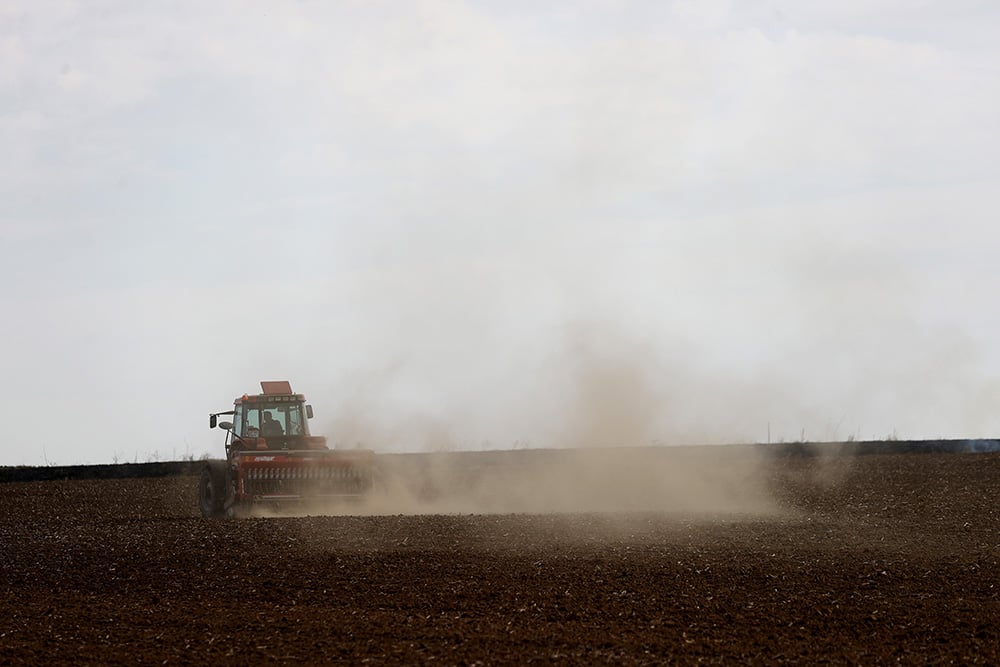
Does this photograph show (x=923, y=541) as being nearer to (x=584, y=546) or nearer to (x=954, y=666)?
(x=584, y=546)

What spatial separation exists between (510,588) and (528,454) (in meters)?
27.0

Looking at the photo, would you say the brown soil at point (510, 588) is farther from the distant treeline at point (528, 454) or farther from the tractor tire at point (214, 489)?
the distant treeline at point (528, 454)

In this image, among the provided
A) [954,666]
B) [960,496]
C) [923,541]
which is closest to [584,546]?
[923,541]

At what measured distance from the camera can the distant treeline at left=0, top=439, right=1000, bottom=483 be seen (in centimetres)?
4297

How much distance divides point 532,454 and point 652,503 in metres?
12.7

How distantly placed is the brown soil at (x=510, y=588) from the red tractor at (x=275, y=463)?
51.9 inches

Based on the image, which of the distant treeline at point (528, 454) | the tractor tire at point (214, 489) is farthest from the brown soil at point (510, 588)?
the distant treeline at point (528, 454)

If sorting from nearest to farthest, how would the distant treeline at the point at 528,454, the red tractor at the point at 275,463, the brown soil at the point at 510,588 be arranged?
the brown soil at the point at 510,588
the red tractor at the point at 275,463
the distant treeline at the point at 528,454

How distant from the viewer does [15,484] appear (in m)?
40.6

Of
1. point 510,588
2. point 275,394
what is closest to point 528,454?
point 275,394

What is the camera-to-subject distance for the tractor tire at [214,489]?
29.5 m

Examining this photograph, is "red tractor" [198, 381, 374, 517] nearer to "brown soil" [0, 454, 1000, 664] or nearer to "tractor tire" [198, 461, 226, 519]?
"tractor tire" [198, 461, 226, 519]

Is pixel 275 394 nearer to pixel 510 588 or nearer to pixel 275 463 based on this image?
pixel 275 463

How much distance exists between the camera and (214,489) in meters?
29.5
